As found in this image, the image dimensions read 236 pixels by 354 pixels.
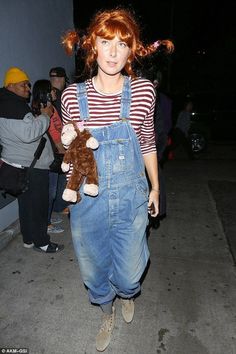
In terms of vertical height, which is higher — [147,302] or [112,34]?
[112,34]

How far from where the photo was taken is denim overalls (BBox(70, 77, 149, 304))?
1.98 metres

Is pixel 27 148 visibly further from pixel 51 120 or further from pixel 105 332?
pixel 105 332

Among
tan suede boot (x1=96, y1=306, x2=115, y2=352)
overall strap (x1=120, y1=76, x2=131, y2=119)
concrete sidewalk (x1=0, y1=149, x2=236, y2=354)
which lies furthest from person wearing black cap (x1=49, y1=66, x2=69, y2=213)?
overall strap (x1=120, y1=76, x2=131, y2=119)

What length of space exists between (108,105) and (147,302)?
1877 mm

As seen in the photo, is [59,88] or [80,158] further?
[59,88]

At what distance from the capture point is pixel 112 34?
1.89 meters

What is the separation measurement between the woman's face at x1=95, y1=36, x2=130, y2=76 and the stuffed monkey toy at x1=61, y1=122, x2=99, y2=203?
14.9 inches

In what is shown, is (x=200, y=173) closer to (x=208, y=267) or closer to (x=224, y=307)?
(x=208, y=267)

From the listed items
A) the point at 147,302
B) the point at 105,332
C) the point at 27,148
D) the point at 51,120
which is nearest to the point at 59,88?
the point at 51,120

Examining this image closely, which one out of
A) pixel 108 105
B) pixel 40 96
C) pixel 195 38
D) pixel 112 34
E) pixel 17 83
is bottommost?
pixel 108 105

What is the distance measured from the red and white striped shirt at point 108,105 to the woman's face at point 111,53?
0.14 m

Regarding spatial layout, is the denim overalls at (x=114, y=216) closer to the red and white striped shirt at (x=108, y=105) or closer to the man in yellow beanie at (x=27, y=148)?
the red and white striped shirt at (x=108, y=105)

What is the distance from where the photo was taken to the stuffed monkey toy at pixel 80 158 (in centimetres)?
193

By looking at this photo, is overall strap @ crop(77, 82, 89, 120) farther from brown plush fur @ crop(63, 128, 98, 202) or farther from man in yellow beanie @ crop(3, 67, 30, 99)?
man in yellow beanie @ crop(3, 67, 30, 99)
